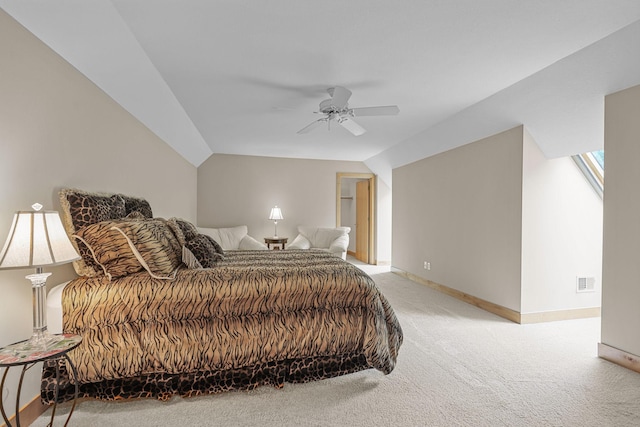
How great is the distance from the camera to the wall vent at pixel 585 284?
3.46 m

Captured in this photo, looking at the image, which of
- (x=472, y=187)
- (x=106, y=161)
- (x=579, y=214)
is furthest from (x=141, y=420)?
(x=579, y=214)

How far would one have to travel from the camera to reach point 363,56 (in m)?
2.47

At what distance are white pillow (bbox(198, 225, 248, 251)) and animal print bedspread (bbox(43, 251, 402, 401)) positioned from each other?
3.78 metres

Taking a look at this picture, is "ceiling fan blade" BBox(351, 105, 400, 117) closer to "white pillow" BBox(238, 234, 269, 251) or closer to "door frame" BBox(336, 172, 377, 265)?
"white pillow" BBox(238, 234, 269, 251)

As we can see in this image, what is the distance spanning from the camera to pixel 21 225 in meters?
1.32

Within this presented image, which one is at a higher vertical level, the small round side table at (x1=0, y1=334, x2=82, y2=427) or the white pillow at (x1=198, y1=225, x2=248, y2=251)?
the white pillow at (x1=198, y1=225, x2=248, y2=251)

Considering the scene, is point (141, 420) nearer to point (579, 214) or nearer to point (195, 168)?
point (579, 214)

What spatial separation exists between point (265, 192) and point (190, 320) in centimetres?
472

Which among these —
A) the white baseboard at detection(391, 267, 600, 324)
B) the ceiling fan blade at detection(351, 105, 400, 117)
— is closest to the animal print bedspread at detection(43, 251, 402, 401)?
the ceiling fan blade at detection(351, 105, 400, 117)

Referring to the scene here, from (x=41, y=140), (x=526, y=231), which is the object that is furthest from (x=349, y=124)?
(x=41, y=140)

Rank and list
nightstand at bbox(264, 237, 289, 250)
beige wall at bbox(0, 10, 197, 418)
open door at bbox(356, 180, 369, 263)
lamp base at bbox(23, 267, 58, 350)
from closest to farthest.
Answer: lamp base at bbox(23, 267, 58, 350) → beige wall at bbox(0, 10, 197, 418) → nightstand at bbox(264, 237, 289, 250) → open door at bbox(356, 180, 369, 263)

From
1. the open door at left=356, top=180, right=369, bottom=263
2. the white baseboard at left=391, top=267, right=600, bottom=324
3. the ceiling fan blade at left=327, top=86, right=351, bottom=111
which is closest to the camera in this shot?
the ceiling fan blade at left=327, top=86, right=351, bottom=111

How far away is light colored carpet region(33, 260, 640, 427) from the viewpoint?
174 cm

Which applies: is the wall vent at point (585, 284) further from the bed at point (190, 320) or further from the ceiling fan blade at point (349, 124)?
the ceiling fan blade at point (349, 124)
